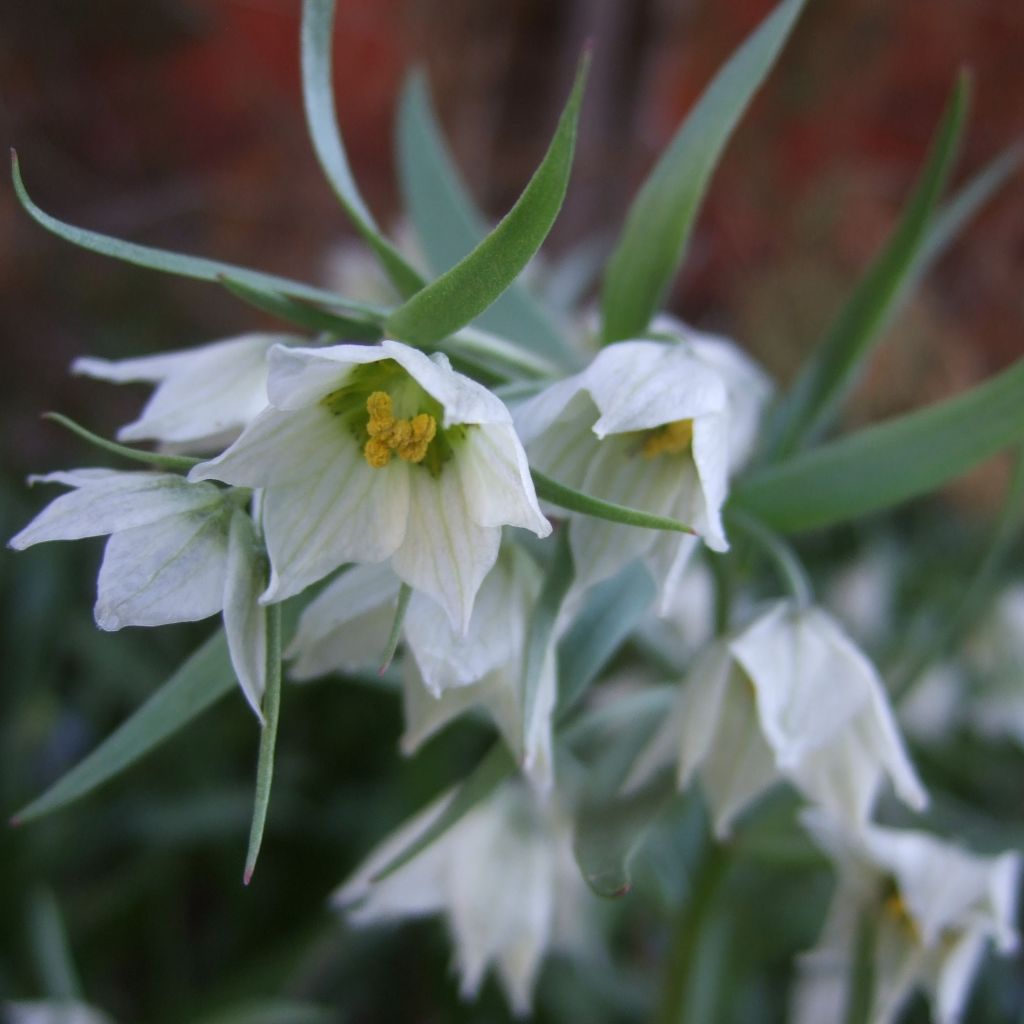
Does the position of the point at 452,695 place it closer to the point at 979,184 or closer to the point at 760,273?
the point at 979,184

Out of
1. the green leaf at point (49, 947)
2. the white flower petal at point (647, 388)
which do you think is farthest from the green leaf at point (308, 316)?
the green leaf at point (49, 947)

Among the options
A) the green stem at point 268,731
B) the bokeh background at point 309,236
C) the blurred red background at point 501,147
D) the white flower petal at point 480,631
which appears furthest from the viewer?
the blurred red background at point 501,147

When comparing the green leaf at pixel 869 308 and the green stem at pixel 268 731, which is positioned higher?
the green leaf at pixel 869 308

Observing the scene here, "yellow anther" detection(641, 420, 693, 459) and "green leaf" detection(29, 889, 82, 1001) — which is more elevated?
"yellow anther" detection(641, 420, 693, 459)

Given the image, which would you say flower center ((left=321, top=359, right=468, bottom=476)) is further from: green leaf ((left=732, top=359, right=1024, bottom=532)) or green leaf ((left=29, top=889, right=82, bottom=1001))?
green leaf ((left=29, top=889, right=82, bottom=1001))

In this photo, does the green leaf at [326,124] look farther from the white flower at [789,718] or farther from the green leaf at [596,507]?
the white flower at [789,718]

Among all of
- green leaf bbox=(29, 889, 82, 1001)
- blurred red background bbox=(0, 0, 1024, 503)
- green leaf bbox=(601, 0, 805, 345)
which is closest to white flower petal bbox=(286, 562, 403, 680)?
green leaf bbox=(601, 0, 805, 345)

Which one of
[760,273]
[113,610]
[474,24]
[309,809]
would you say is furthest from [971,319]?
[113,610]
